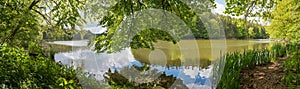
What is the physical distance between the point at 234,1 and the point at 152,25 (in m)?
2.96

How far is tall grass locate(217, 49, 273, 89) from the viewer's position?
3807 millimetres

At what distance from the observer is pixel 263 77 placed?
16.4 feet

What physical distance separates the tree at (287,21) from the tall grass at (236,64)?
5187 millimetres

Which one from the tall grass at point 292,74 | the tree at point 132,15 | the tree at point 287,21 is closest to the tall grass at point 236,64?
the tall grass at point 292,74

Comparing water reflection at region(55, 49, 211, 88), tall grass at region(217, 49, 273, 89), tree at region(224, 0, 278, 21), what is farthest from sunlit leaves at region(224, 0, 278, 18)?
water reflection at region(55, 49, 211, 88)

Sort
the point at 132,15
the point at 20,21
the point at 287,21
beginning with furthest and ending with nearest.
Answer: the point at 287,21 → the point at 20,21 → the point at 132,15

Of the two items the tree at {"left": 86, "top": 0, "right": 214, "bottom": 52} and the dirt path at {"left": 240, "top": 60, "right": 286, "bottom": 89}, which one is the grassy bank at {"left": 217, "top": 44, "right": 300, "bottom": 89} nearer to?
the dirt path at {"left": 240, "top": 60, "right": 286, "bottom": 89}

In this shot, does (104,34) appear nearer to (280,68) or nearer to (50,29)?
(280,68)

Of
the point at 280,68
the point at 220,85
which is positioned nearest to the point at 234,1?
the point at 280,68

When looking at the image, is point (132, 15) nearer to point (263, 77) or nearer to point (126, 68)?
point (126, 68)

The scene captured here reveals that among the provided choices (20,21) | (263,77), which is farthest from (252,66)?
(20,21)

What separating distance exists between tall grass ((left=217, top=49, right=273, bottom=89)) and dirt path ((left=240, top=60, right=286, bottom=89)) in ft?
0.53

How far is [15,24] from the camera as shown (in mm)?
4441

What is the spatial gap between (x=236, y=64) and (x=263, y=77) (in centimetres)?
51
